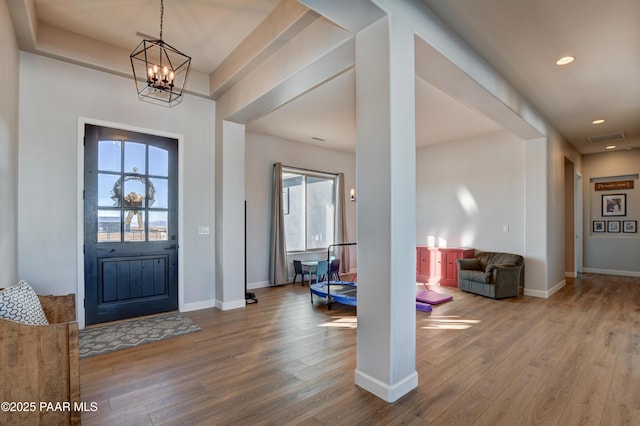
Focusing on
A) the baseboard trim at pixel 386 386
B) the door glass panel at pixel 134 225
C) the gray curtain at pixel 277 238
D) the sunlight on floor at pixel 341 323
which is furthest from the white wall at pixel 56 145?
the baseboard trim at pixel 386 386

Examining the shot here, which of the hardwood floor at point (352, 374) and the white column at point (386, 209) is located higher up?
the white column at point (386, 209)

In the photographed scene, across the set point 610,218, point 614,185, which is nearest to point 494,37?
point 614,185

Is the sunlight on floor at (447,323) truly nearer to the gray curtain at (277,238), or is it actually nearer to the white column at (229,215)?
the white column at (229,215)

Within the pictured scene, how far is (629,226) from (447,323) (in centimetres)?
680

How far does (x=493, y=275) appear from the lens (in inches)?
211

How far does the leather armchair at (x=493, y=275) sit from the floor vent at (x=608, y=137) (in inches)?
130

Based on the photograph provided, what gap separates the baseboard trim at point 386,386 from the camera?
2236mm

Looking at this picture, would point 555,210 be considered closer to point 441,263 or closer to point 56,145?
point 441,263

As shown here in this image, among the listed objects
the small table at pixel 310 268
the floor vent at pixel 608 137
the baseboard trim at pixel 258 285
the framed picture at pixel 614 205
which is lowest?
the baseboard trim at pixel 258 285

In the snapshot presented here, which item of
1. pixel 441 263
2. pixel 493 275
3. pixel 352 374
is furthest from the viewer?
pixel 441 263

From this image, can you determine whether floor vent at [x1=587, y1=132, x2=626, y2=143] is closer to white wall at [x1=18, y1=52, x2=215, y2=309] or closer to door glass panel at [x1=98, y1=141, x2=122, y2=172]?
white wall at [x1=18, y1=52, x2=215, y2=309]

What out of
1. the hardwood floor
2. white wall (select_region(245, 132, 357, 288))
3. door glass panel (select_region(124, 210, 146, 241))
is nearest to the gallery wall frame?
the hardwood floor

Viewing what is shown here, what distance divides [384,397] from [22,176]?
13.8 feet

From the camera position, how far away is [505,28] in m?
2.95
